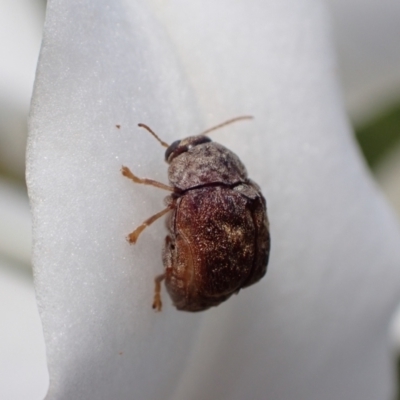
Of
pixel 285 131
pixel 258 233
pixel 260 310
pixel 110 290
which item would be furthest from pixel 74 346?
pixel 285 131

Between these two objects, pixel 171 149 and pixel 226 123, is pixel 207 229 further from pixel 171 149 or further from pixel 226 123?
pixel 226 123

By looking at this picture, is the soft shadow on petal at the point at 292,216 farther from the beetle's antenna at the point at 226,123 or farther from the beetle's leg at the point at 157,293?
the beetle's leg at the point at 157,293

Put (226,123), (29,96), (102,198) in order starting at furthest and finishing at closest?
(29,96)
(226,123)
(102,198)

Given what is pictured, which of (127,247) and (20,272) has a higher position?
(127,247)

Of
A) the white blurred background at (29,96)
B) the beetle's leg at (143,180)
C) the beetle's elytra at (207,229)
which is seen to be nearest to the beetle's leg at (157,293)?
the beetle's elytra at (207,229)

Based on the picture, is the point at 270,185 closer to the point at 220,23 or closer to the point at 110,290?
the point at 220,23

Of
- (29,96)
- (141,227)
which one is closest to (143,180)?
(141,227)

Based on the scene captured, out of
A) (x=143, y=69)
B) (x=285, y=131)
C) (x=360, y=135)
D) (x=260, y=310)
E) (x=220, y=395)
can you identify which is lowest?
(x=220, y=395)
